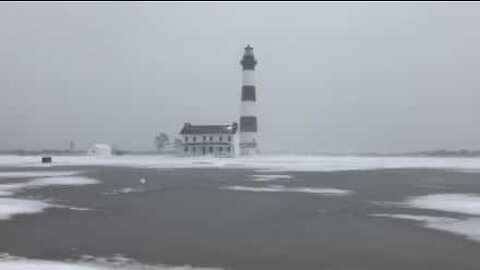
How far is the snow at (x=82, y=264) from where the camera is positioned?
510 inches

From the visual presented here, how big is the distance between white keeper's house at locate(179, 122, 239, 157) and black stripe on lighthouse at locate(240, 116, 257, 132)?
4.46 m

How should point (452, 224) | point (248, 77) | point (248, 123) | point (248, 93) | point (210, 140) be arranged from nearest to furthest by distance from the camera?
point (452, 224) → point (248, 123) → point (248, 93) → point (248, 77) → point (210, 140)

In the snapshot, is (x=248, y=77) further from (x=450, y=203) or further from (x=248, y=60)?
(x=450, y=203)

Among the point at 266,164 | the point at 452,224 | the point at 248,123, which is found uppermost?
the point at 248,123

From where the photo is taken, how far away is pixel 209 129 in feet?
348

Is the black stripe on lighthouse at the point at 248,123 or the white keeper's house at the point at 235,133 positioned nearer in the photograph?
the black stripe on lighthouse at the point at 248,123

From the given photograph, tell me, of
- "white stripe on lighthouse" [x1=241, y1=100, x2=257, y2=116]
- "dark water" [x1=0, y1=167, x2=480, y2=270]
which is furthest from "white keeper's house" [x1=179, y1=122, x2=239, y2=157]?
"dark water" [x1=0, y1=167, x2=480, y2=270]

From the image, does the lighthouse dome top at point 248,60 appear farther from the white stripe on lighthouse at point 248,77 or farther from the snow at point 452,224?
the snow at point 452,224

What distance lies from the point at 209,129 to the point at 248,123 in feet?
30.7

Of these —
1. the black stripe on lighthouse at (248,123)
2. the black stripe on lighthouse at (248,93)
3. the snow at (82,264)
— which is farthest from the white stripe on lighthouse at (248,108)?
the snow at (82,264)

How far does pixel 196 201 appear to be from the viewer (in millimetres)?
28031

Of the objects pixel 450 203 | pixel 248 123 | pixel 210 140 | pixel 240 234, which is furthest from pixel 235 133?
pixel 240 234

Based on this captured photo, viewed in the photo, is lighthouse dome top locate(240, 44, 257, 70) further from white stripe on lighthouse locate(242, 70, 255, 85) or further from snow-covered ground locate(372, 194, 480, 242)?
snow-covered ground locate(372, 194, 480, 242)

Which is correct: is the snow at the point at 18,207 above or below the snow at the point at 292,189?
above
